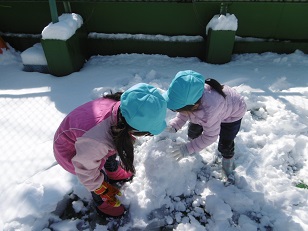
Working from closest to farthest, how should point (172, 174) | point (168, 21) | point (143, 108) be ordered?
1. point (143, 108)
2. point (172, 174)
3. point (168, 21)

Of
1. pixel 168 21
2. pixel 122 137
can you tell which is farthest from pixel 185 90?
pixel 168 21

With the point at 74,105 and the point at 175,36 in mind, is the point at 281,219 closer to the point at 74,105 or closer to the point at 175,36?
the point at 74,105

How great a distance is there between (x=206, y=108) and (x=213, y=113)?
0.06m

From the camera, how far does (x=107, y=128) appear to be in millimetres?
1622

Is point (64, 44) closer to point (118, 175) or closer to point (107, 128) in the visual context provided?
point (118, 175)

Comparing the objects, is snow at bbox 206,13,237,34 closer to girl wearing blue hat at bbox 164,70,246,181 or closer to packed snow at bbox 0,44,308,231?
packed snow at bbox 0,44,308,231

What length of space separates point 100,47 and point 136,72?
2.86 ft

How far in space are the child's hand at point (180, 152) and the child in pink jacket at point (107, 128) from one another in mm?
584

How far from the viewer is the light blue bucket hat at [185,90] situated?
5.63 ft

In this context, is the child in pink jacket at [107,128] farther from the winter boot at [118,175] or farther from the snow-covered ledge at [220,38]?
the snow-covered ledge at [220,38]

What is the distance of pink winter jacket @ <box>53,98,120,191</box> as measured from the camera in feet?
5.28

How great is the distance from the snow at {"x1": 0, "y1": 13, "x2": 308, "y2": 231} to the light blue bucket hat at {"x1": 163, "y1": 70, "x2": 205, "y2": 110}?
754 mm

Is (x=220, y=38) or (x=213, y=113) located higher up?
(x=213, y=113)

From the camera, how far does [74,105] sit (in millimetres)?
3203
